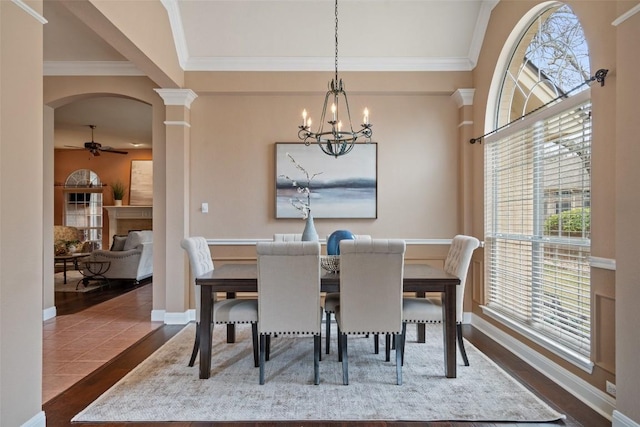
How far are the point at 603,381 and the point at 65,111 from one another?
816cm

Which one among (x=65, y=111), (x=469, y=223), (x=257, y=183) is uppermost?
(x=65, y=111)

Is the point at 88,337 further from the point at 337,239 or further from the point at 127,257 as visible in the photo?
the point at 127,257

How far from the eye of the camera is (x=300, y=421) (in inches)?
88.7

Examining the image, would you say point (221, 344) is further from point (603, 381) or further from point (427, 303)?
point (603, 381)

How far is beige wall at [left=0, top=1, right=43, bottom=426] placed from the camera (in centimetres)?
184

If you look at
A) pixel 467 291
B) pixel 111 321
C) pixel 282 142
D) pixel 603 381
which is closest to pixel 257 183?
pixel 282 142

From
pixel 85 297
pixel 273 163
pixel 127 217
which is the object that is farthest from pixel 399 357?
pixel 127 217

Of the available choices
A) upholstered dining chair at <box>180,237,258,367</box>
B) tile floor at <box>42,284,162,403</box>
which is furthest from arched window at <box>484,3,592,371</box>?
tile floor at <box>42,284,162,403</box>

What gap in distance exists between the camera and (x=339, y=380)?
2803mm

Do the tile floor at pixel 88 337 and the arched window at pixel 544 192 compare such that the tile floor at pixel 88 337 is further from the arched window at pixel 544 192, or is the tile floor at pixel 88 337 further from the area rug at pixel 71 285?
the arched window at pixel 544 192

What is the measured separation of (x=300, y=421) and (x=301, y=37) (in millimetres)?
3755

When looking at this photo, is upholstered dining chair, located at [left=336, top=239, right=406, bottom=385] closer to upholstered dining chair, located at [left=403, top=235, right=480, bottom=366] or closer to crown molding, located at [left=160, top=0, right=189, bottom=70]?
upholstered dining chair, located at [left=403, top=235, right=480, bottom=366]

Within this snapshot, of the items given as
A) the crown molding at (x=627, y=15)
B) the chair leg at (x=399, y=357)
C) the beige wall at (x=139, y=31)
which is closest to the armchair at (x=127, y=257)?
the beige wall at (x=139, y=31)

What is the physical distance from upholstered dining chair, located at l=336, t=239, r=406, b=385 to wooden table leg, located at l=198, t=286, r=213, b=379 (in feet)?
3.22
